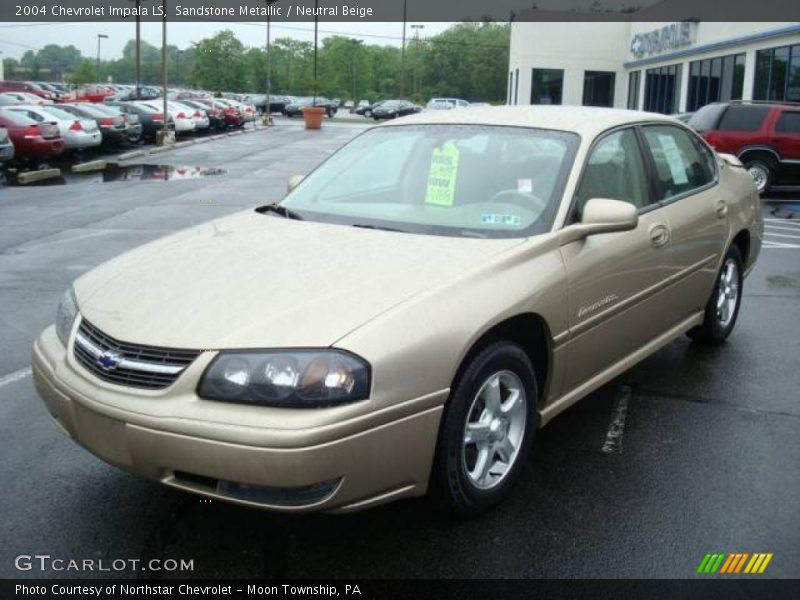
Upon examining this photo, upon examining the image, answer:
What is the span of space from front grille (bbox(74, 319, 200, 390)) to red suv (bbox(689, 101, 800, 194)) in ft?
48.4

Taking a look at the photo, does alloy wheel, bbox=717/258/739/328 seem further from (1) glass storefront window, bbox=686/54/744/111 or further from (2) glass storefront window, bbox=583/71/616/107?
(2) glass storefront window, bbox=583/71/616/107

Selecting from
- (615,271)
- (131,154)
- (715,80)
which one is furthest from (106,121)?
(615,271)

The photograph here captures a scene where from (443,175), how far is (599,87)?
44.5m

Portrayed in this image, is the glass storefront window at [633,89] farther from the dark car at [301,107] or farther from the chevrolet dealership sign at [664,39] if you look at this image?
the dark car at [301,107]

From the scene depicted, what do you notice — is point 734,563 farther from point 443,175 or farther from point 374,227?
point 443,175

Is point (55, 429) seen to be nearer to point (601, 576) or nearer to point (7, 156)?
point (601, 576)

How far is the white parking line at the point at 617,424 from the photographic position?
4258 millimetres

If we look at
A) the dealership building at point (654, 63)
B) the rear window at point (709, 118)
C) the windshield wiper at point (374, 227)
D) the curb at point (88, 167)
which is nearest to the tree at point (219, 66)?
the dealership building at point (654, 63)

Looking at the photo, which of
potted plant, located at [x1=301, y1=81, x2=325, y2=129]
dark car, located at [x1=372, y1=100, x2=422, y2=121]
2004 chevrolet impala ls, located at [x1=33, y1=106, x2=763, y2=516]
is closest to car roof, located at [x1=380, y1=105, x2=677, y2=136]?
2004 chevrolet impala ls, located at [x1=33, y1=106, x2=763, y2=516]

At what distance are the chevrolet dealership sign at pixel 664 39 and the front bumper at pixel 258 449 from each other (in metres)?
33.6

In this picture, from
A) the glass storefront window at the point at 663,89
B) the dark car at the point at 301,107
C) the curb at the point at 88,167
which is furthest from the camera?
the dark car at the point at 301,107

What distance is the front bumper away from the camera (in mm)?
2764

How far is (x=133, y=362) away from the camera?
9.90 ft

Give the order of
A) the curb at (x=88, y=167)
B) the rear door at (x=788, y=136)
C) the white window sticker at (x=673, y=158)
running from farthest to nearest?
the curb at (x=88, y=167) → the rear door at (x=788, y=136) → the white window sticker at (x=673, y=158)
